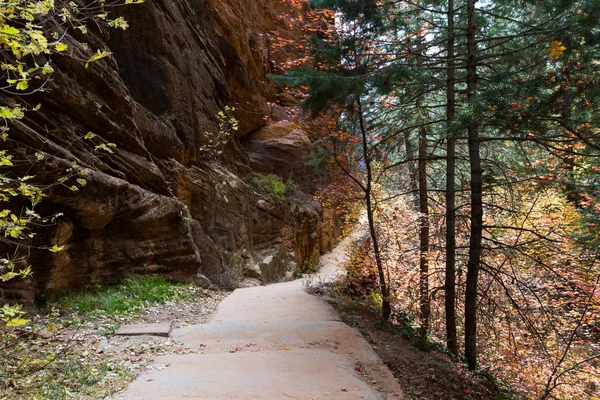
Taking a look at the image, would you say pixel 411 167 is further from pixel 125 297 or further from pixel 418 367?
pixel 125 297

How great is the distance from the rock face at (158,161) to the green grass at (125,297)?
22cm

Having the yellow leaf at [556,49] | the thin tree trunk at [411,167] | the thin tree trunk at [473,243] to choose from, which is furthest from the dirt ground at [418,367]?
the yellow leaf at [556,49]

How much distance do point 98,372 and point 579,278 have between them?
796 cm

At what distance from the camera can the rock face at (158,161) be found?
502 centimetres

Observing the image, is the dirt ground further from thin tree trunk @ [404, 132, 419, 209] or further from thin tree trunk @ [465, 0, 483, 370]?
thin tree trunk @ [404, 132, 419, 209]

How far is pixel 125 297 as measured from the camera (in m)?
5.68

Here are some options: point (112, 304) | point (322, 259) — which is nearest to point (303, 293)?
point (112, 304)

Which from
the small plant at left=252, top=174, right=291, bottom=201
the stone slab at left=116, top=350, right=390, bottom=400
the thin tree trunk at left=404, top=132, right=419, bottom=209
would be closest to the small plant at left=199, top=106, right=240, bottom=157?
the small plant at left=252, top=174, right=291, bottom=201

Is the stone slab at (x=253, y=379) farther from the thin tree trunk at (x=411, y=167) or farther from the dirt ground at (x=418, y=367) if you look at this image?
the thin tree trunk at (x=411, y=167)

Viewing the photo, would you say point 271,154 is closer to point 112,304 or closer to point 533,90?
point 112,304

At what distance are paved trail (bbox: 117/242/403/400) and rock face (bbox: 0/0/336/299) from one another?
71.7 inches

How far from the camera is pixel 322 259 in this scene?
19.8 meters

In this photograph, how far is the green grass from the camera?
16.6 feet

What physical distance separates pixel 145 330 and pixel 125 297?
1385 mm
